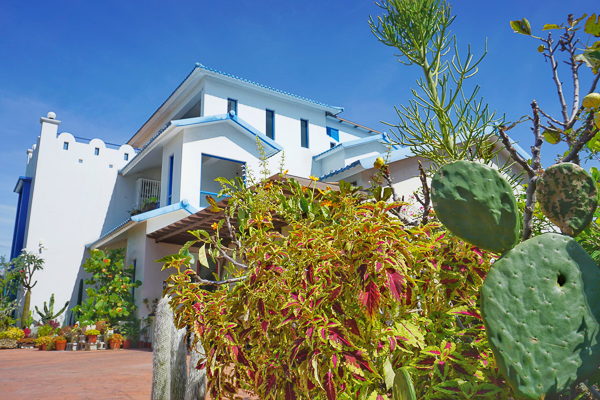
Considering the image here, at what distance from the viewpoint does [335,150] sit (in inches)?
685

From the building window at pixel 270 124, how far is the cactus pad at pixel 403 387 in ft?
54.3

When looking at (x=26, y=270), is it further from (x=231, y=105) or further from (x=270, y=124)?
(x=270, y=124)

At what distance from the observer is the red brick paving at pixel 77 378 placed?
550cm

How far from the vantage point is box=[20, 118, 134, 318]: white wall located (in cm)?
1587

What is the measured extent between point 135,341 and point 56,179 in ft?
26.8

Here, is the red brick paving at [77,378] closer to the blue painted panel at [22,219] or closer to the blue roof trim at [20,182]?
the blue painted panel at [22,219]

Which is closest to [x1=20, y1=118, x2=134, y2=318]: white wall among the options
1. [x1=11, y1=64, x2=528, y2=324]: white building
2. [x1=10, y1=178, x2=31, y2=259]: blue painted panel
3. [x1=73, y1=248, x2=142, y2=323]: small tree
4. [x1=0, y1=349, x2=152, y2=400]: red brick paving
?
[x1=11, y1=64, x2=528, y2=324]: white building

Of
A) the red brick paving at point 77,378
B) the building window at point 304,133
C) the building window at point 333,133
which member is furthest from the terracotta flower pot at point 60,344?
the building window at point 333,133

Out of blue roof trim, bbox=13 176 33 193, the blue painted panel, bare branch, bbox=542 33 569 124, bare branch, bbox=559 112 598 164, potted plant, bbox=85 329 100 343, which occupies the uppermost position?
blue roof trim, bbox=13 176 33 193

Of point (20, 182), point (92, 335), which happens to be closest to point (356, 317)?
point (92, 335)

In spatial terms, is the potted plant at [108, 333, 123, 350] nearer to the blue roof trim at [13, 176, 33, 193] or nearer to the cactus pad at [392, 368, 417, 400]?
the blue roof trim at [13, 176, 33, 193]

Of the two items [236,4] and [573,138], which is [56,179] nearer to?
[236,4]

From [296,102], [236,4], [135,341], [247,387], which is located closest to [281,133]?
[296,102]

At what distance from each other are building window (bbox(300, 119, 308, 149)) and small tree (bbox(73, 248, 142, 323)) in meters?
9.14
